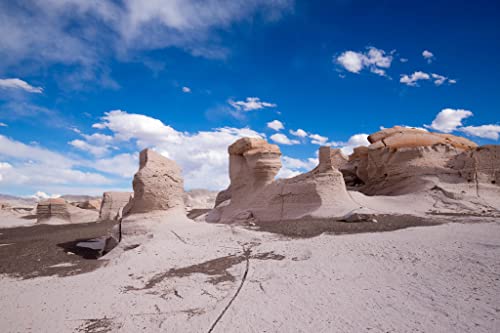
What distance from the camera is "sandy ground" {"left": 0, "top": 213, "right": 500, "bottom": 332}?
10.1 ft

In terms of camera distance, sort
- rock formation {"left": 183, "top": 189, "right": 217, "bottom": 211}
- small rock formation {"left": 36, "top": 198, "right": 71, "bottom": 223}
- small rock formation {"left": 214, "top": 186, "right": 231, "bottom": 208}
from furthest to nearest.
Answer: rock formation {"left": 183, "top": 189, "right": 217, "bottom": 211} → small rock formation {"left": 214, "top": 186, "right": 231, "bottom": 208} → small rock formation {"left": 36, "top": 198, "right": 71, "bottom": 223}

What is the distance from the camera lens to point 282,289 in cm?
392

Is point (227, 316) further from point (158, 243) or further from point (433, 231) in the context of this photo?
point (433, 231)

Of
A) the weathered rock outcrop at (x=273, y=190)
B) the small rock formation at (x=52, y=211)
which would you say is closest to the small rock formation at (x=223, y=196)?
the weathered rock outcrop at (x=273, y=190)

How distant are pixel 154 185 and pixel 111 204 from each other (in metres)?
12.3

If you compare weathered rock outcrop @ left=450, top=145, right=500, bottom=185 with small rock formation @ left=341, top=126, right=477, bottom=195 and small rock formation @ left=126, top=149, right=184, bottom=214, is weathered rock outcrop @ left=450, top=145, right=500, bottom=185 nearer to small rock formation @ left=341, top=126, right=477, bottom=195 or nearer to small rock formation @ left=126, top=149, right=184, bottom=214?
small rock formation @ left=341, top=126, right=477, bottom=195

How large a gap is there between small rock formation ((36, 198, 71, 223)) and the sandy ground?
1245cm

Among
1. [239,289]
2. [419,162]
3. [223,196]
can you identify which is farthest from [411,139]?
[239,289]

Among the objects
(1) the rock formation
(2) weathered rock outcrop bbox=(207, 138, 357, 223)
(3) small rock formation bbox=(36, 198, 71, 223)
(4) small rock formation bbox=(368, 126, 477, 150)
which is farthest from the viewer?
(1) the rock formation

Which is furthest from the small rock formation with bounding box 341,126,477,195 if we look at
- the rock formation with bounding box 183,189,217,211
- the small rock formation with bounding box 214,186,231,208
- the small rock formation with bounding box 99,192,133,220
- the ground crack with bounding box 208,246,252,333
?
the small rock formation with bounding box 99,192,133,220

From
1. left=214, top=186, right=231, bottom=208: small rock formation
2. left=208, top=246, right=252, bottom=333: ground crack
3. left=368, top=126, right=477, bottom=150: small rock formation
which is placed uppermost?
left=368, top=126, right=477, bottom=150: small rock formation

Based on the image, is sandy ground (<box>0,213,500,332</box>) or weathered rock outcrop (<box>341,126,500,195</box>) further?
weathered rock outcrop (<box>341,126,500,195</box>)

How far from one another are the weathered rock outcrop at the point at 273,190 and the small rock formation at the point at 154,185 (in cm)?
484

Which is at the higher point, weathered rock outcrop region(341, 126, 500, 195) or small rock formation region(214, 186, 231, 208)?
weathered rock outcrop region(341, 126, 500, 195)
